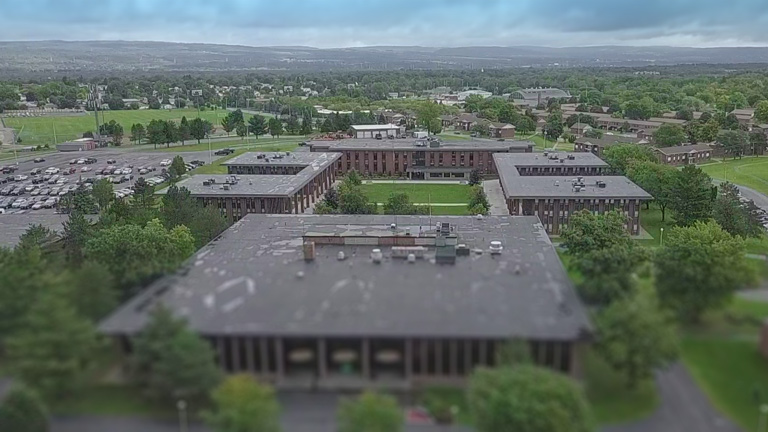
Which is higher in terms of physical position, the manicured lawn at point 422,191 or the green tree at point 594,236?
the green tree at point 594,236

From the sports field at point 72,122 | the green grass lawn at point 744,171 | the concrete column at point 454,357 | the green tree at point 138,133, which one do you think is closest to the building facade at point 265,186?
the concrete column at point 454,357

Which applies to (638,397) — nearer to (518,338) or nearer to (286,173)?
(518,338)

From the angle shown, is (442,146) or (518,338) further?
(442,146)

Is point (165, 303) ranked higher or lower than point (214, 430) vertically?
higher

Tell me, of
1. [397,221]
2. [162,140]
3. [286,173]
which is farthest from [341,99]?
[397,221]

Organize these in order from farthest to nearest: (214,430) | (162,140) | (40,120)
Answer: (40,120), (162,140), (214,430)

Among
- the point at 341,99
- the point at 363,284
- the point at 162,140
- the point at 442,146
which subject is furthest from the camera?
the point at 341,99

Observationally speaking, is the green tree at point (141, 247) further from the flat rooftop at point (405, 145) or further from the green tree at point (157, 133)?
the green tree at point (157, 133)
